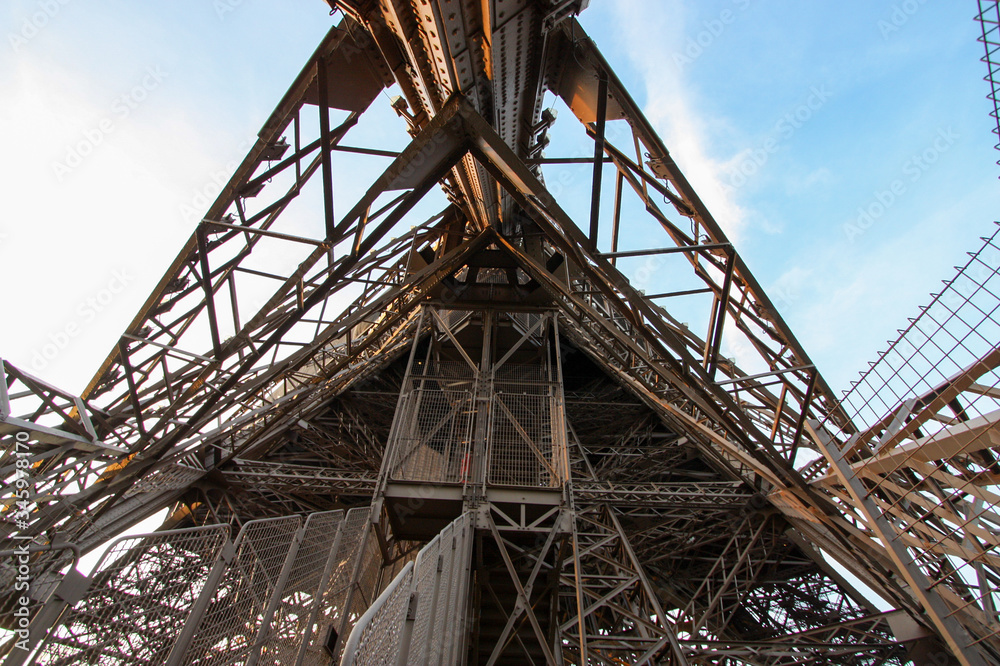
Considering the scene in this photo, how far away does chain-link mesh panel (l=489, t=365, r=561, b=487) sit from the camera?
8500 mm

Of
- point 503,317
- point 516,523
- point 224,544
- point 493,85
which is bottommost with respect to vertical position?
point 224,544

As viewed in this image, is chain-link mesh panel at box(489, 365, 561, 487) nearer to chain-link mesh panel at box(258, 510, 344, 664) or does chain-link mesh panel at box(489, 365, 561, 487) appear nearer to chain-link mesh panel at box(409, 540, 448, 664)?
chain-link mesh panel at box(258, 510, 344, 664)

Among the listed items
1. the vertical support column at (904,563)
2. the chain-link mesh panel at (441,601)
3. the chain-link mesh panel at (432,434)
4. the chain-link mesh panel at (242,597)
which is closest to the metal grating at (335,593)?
the chain-link mesh panel at (242,597)

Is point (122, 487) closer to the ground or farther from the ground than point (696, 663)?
farther from the ground

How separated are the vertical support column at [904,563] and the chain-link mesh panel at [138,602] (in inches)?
288

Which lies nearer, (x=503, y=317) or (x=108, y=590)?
(x=108, y=590)

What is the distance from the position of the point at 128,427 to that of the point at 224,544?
4.32 meters

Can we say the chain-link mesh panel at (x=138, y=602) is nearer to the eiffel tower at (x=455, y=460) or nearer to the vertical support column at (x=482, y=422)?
the eiffel tower at (x=455, y=460)

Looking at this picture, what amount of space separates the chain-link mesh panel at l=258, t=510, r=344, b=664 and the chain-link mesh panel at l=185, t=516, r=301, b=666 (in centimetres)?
19

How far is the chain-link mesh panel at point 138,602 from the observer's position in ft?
13.7

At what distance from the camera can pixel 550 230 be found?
7.52 meters

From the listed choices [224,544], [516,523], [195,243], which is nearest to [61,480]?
[195,243]

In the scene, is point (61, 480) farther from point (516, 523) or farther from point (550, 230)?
point (550, 230)

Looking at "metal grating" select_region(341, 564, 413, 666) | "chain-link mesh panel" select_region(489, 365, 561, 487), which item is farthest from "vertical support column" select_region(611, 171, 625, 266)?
"metal grating" select_region(341, 564, 413, 666)
